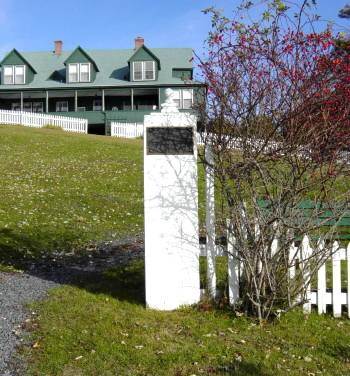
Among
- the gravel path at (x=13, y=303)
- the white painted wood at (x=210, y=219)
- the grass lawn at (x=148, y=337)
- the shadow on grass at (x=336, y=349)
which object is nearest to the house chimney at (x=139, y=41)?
the grass lawn at (x=148, y=337)

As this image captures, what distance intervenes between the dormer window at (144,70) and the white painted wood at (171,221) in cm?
3993

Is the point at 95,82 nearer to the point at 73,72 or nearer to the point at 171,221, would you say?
the point at 73,72

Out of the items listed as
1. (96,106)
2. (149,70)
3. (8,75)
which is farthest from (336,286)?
(8,75)

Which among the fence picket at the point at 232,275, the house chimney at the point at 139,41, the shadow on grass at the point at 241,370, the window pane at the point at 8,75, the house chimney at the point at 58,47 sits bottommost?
the shadow on grass at the point at 241,370

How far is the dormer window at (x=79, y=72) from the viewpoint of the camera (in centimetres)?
4519

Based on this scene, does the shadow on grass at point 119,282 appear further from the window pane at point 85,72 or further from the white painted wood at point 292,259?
the window pane at point 85,72

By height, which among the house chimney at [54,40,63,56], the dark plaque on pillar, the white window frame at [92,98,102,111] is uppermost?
the house chimney at [54,40,63,56]

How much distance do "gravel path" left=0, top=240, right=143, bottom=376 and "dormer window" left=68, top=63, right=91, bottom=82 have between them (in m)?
36.8

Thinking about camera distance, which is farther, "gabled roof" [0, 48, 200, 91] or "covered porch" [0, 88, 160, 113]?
"covered porch" [0, 88, 160, 113]

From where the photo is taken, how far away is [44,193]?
14141mm

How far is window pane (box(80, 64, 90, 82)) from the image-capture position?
1780 inches

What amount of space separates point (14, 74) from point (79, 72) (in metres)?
5.65

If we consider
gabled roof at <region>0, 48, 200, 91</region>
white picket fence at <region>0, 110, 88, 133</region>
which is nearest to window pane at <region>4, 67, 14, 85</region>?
gabled roof at <region>0, 48, 200, 91</region>

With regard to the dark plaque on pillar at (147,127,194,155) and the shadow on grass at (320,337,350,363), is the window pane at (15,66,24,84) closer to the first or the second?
the dark plaque on pillar at (147,127,194,155)
